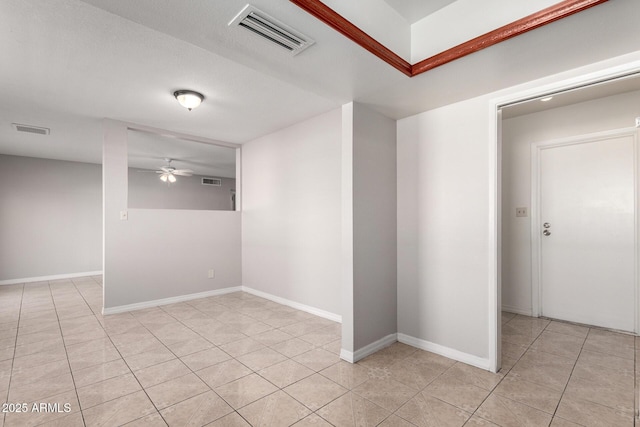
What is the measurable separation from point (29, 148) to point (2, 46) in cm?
424

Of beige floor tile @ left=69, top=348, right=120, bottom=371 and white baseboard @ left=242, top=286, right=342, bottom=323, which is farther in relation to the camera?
white baseboard @ left=242, top=286, right=342, bottom=323

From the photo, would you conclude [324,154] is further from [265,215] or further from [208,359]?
[208,359]

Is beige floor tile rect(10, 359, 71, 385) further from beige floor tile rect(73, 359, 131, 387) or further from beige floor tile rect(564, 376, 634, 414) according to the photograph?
beige floor tile rect(564, 376, 634, 414)

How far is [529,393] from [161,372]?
276 cm

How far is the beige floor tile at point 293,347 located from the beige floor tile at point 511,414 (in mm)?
1496

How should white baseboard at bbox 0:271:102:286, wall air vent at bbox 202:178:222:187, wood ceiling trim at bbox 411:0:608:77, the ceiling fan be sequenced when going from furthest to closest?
wall air vent at bbox 202:178:222:187 < the ceiling fan < white baseboard at bbox 0:271:102:286 < wood ceiling trim at bbox 411:0:608:77

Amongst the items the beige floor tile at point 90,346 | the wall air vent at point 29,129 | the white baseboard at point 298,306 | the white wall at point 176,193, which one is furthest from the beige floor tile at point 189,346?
the white wall at point 176,193

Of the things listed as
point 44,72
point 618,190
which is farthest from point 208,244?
point 618,190

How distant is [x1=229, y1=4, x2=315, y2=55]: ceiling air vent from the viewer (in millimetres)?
1561

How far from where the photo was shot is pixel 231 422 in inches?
72.8

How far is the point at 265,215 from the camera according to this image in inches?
188

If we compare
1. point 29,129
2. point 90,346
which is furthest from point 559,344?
point 29,129

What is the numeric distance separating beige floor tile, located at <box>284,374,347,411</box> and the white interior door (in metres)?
3.02

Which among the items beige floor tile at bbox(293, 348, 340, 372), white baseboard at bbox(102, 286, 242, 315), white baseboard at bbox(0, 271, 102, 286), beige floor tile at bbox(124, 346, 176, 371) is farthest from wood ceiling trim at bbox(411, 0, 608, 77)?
white baseboard at bbox(0, 271, 102, 286)
